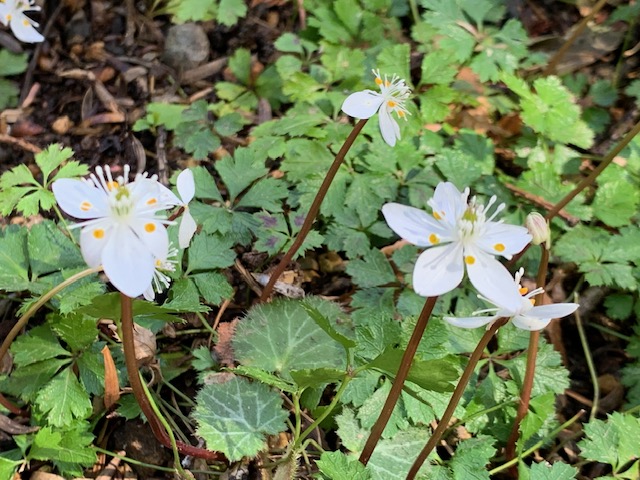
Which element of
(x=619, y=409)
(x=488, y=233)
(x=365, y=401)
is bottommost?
(x=619, y=409)

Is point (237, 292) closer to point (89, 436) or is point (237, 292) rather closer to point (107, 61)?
point (89, 436)

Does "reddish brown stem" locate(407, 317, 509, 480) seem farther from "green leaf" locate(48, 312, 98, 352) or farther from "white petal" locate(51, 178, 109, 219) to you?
"green leaf" locate(48, 312, 98, 352)

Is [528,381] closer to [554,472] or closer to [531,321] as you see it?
[554,472]

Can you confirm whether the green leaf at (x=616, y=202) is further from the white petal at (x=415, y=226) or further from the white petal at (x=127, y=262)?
the white petal at (x=127, y=262)

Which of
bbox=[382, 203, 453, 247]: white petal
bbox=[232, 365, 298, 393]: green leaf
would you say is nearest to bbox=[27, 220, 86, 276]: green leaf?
bbox=[232, 365, 298, 393]: green leaf

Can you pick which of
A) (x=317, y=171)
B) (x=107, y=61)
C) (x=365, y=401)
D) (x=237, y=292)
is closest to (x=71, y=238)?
(x=237, y=292)

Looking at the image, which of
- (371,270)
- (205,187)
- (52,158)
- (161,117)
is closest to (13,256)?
(52,158)
